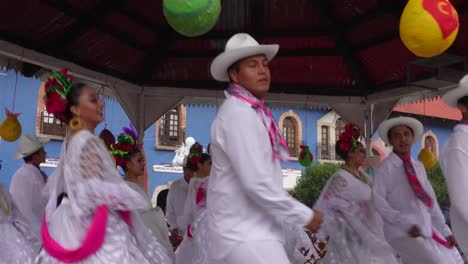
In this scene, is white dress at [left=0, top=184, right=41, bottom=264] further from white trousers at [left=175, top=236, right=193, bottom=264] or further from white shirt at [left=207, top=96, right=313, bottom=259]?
white shirt at [left=207, top=96, right=313, bottom=259]

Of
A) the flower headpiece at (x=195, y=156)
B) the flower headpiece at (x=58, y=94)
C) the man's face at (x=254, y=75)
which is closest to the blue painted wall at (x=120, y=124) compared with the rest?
the flower headpiece at (x=195, y=156)

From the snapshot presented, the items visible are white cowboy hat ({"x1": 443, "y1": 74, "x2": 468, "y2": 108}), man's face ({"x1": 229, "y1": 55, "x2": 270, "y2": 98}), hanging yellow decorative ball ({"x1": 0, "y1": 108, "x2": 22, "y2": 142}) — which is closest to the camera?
man's face ({"x1": 229, "y1": 55, "x2": 270, "y2": 98})

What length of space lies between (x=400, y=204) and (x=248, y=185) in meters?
3.09

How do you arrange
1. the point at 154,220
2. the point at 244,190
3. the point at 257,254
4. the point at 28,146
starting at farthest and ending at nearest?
the point at 28,146
the point at 154,220
the point at 244,190
the point at 257,254

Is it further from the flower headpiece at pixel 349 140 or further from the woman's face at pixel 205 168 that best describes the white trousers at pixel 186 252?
the flower headpiece at pixel 349 140

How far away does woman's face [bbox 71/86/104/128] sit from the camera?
12.6 feet

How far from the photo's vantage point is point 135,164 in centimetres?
595

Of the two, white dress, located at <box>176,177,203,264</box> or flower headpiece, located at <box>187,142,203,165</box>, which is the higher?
flower headpiece, located at <box>187,142,203,165</box>

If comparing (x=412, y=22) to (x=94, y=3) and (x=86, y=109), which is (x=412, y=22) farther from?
(x=94, y=3)

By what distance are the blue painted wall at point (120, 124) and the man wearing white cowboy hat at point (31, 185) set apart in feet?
31.5

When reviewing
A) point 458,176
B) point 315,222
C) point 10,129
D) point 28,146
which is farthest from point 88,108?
point 10,129

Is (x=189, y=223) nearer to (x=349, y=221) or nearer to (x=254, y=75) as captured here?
(x=349, y=221)

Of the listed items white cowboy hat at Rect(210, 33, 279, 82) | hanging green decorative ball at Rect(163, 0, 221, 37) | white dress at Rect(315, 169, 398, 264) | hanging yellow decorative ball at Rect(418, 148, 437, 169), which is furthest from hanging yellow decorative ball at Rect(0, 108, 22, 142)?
hanging yellow decorative ball at Rect(418, 148, 437, 169)

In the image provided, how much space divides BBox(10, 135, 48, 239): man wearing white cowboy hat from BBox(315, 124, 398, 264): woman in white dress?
3.33 meters
